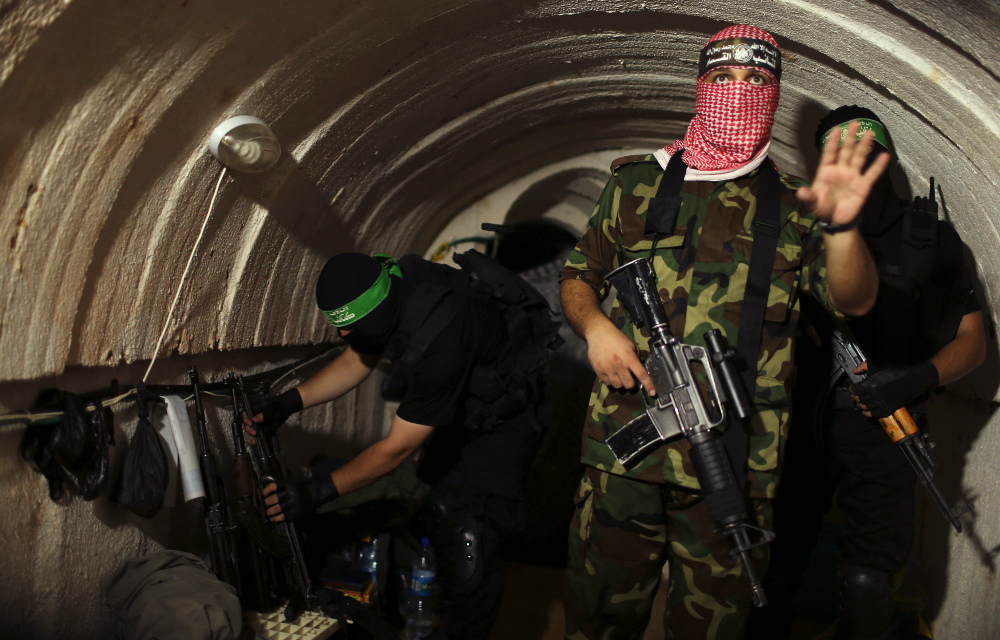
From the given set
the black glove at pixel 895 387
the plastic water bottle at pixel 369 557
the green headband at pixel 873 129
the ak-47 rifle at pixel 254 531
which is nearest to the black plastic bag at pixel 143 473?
the ak-47 rifle at pixel 254 531

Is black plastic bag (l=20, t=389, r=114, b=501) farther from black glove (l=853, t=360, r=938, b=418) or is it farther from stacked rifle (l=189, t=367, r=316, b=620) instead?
black glove (l=853, t=360, r=938, b=418)

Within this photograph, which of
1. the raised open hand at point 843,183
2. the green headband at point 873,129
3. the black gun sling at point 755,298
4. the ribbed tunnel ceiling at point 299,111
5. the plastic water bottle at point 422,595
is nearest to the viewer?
the raised open hand at point 843,183

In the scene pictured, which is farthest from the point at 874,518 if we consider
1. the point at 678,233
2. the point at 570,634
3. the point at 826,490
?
the point at 678,233

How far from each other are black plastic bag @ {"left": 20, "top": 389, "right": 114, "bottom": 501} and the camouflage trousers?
1459mm

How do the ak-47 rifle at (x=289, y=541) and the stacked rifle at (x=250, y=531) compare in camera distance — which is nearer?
the stacked rifle at (x=250, y=531)

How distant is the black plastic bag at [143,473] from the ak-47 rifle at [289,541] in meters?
0.49

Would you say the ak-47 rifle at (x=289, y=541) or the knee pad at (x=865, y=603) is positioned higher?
the ak-47 rifle at (x=289, y=541)

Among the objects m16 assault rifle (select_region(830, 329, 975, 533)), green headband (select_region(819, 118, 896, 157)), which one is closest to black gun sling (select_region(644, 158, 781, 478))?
green headband (select_region(819, 118, 896, 157))

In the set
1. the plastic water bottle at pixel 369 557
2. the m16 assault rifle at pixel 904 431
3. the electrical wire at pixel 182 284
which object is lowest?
the m16 assault rifle at pixel 904 431

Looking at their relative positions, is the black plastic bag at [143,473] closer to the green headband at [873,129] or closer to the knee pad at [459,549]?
the knee pad at [459,549]

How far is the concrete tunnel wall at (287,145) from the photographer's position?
1.63m

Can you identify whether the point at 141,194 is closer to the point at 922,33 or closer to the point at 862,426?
the point at 922,33

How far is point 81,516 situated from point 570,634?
1.56 metres

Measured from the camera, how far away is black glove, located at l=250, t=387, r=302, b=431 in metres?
2.71
